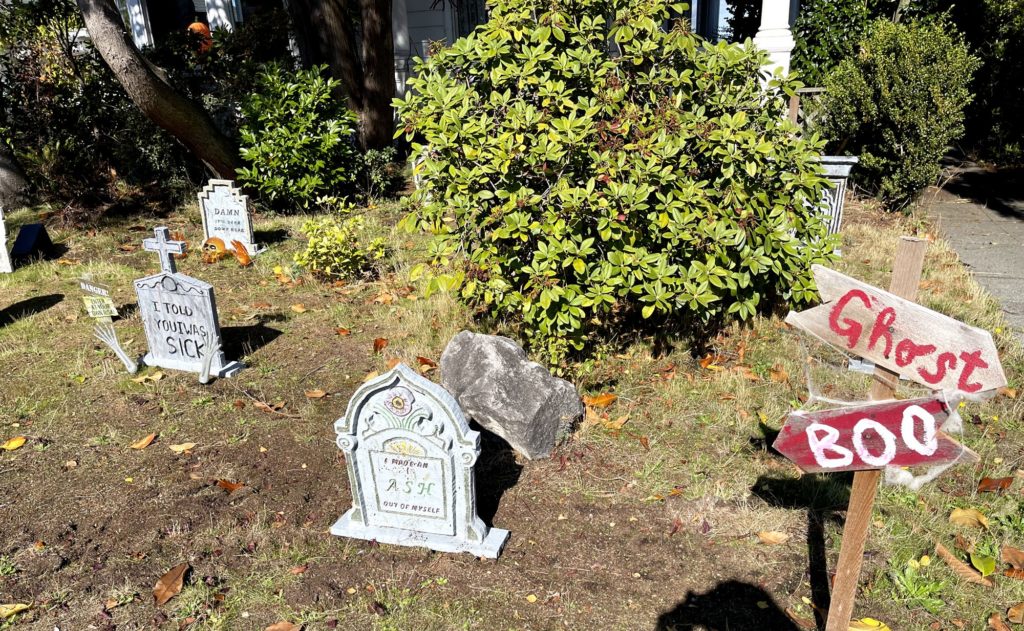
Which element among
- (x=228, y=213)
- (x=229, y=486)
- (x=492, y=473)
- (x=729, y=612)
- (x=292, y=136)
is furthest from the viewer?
(x=292, y=136)

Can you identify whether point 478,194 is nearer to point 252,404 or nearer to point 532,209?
point 532,209

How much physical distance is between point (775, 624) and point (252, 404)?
3.43 meters

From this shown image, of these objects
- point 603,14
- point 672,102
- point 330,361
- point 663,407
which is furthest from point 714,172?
point 330,361

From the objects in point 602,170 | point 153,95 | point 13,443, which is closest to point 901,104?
point 602,170

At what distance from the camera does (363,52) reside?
9961 mm

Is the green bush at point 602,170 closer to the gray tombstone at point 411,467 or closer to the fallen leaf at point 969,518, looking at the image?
the gray tombstone at point 411,467

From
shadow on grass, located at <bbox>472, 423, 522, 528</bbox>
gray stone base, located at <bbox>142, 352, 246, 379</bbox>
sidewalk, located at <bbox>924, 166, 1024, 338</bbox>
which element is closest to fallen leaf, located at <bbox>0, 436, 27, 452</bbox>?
gray stone base, located at <bbox>142, 352, 246, 379</bbox>

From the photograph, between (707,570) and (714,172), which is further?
(714,172)

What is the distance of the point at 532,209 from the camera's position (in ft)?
15.2

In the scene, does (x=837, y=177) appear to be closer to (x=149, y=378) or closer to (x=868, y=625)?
(x=868, y=625)

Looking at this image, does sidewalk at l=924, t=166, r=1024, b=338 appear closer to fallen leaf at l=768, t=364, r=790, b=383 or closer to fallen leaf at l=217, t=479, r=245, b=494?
fallen leaf at l=768, t=364, r=790, b=383

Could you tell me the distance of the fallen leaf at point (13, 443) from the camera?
448cm

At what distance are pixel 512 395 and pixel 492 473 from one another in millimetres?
453

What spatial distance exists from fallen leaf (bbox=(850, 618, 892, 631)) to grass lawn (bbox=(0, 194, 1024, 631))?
7 cm
